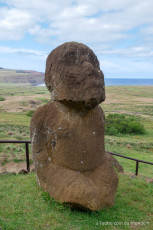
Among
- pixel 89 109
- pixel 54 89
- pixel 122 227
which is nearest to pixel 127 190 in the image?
pixel 122 227

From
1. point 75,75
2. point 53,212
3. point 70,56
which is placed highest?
point 70,56

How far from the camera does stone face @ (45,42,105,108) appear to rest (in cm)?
356

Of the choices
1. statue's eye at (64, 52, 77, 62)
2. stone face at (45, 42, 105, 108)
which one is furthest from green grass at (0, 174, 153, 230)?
statue's eye at (64, 52, 77, 62)

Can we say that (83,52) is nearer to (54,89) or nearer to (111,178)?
(54,89)

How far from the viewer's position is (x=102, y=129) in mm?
4129

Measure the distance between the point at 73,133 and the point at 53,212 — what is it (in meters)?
1.24

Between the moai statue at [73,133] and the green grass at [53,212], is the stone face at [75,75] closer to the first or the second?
the moai statue at [73,133]

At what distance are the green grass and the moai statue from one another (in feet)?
0.56

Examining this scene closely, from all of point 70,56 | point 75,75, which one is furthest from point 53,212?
point 70,56

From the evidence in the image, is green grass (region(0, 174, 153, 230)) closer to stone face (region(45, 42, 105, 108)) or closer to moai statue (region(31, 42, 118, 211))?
moai statue (region(31, 42, 118, 211))

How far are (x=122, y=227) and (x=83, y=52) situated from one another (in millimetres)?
2767

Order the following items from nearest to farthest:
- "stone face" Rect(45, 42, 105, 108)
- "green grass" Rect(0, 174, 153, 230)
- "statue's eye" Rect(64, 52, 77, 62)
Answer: "green grass" Rect(0, 174, 153, 230), "stone face" Rect(45, 42, 105, 108), "statue's eye" Rect(64, 52, 77, 62)

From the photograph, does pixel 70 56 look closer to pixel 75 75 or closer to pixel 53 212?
pixel 75 75

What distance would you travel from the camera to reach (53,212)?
3.64m
